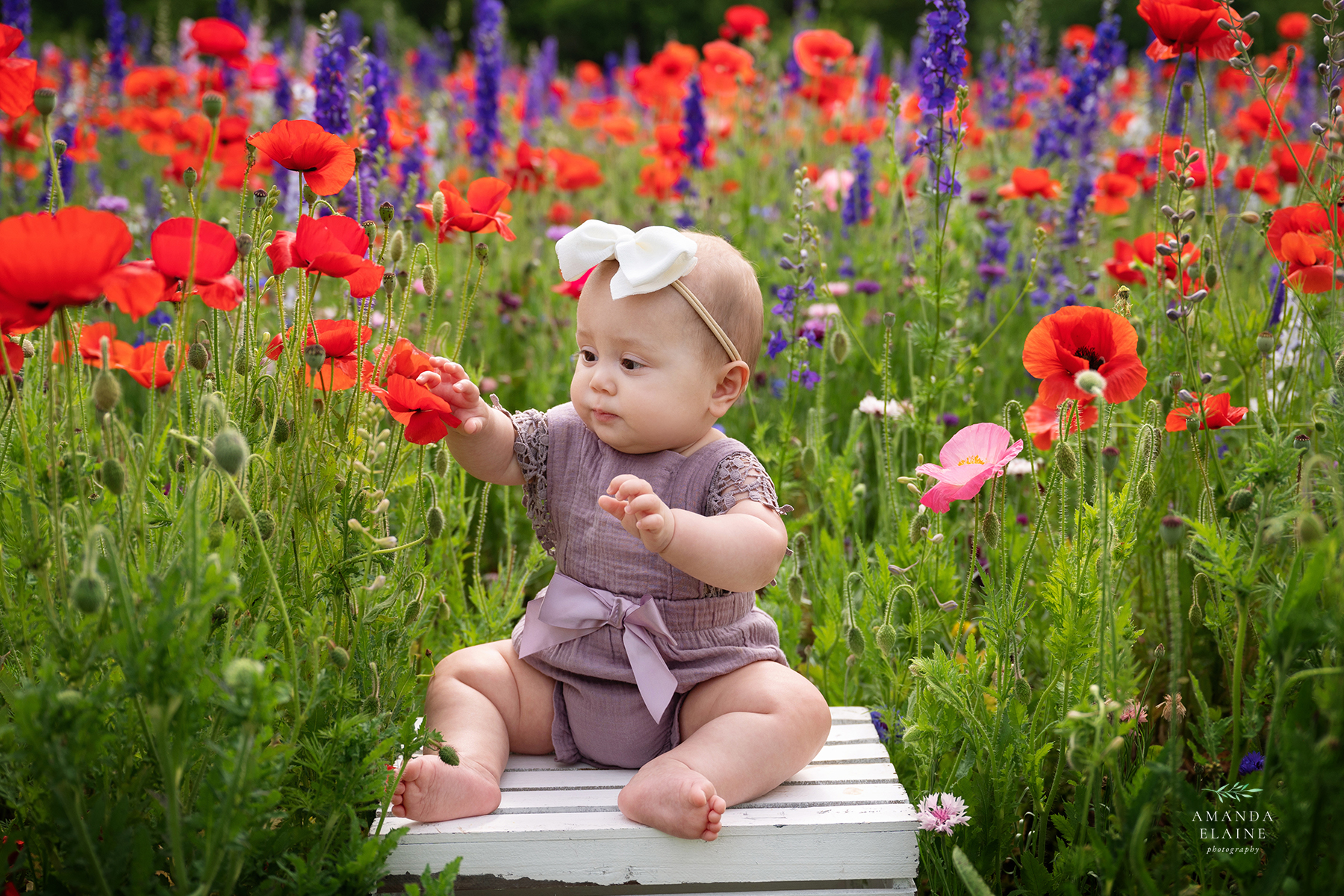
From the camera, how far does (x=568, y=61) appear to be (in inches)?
543

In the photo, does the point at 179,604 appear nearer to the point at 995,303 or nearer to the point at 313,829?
the point at 313,829

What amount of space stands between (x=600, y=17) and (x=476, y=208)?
536 inches

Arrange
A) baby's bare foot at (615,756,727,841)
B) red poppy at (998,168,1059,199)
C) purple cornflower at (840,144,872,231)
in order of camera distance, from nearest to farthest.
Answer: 1. baby's bare foot at (615,756,727,841)
2. red poppy at (998,168,1059,199)
3. purple cornflower at (840,144,872,231)

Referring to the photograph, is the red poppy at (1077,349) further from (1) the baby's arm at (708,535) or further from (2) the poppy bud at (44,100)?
(2) the poppy bud at (44,100)

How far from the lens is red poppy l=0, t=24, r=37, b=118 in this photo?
50.8 inches

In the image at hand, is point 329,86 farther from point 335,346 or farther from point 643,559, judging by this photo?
point 643,559

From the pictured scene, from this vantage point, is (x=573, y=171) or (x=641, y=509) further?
(x=573, y=171)

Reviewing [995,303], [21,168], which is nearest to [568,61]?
[21,168]

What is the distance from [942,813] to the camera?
146 centimetres

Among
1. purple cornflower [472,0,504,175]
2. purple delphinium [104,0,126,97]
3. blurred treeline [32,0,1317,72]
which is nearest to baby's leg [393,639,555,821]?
purple cornflower [472,0,504,175]

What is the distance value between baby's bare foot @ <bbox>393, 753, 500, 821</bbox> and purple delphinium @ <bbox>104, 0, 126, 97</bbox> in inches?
194

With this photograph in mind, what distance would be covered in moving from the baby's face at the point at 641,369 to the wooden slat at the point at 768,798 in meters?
0.48

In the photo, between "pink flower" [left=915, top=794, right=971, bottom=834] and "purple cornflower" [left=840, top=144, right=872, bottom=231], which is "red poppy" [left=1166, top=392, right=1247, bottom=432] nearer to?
"pink flower" [left=915, top=794, right=971, bottom=834]

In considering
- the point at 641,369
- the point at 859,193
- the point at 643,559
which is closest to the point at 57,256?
the point at 641,369
